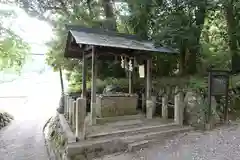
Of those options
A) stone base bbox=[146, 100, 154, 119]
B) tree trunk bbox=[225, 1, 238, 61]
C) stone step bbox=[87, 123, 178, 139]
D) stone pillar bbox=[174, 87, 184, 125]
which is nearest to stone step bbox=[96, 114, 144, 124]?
stone base bbox=[146, 100, 154, 119]

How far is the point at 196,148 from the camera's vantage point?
433cm

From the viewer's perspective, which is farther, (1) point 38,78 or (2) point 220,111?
(1) point 38,78

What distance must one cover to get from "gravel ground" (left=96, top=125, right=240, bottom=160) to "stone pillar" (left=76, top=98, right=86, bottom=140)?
79 cm

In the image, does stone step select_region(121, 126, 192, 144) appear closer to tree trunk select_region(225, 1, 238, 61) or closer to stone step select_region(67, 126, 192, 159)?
stone step select_region(67, 126, 192, 159)

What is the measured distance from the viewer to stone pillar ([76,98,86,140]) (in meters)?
4.59

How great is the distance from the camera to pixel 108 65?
10023 millimetres

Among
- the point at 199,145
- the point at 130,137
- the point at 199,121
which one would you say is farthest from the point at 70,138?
the point at 199,121

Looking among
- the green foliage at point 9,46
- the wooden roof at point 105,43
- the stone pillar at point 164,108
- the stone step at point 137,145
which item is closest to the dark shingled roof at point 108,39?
the wooden roof at point 105,43

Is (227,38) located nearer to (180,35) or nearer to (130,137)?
(180,35)

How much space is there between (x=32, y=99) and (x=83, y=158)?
54.4ft

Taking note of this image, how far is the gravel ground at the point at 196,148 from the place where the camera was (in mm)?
3938

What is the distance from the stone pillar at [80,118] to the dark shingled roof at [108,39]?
5.29ft

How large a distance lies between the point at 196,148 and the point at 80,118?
270 cm

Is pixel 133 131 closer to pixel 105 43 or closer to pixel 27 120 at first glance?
pixel 105 43
